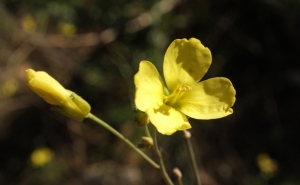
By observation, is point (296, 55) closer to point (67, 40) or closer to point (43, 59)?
point (67, 40)

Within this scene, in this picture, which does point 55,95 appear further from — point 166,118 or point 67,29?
point 67,29

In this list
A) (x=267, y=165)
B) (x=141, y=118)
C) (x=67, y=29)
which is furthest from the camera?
(x=67, y=29)

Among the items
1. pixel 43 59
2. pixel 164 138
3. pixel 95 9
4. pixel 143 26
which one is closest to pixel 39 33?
pixel 43 59

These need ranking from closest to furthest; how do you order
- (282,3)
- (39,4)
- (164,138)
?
1. (164,138)
2. (282,3)
3. (39,4)

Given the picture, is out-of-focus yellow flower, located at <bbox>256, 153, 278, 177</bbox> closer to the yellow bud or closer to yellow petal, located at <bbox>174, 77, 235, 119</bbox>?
yellow petal, located at <bbox>174, 77, 235, 119</bbox>

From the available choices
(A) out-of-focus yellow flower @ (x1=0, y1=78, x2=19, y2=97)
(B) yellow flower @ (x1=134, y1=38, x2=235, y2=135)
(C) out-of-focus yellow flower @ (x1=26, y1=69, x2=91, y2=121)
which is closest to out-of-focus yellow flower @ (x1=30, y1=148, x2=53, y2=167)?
(A) out-of-focus yellow flower @ (x1=0, y1=78, x2=19, y2=97)

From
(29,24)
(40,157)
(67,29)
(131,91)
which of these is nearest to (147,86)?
(131,91)
